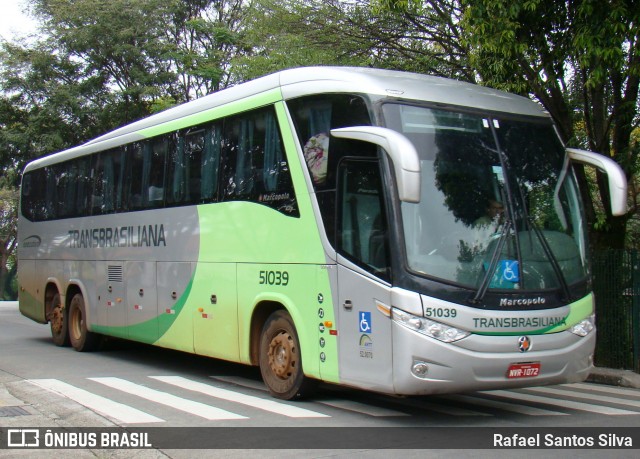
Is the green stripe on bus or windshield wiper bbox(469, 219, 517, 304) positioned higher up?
the green stripe on bus

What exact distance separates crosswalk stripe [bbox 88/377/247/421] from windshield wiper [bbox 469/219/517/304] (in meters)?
2.82

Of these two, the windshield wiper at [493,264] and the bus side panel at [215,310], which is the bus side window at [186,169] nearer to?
the bus side panel at [215,310]

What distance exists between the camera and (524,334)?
7762 mm

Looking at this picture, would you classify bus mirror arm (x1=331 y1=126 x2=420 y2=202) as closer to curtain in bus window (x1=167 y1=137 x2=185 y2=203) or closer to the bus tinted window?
the bus tinted window

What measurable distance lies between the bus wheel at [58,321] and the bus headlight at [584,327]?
10.9 m

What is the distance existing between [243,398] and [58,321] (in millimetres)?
7988

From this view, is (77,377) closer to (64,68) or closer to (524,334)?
(524,334)

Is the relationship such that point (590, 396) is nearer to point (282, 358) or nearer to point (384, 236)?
point (282, 358)

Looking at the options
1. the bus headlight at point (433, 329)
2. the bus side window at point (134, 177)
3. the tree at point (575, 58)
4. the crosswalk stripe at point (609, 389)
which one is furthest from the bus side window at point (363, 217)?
the bus side window at point (134, 177)

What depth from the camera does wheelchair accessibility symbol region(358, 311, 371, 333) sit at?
7930mm

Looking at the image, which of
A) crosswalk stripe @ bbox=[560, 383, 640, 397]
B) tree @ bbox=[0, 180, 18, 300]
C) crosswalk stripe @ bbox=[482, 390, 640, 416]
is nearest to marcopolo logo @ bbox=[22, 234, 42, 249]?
crosswalk stripe @ bbox=[482, 390, 640, 416]

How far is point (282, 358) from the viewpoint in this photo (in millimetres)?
9398

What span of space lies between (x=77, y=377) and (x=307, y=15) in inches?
414

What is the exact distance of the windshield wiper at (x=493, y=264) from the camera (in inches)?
298
